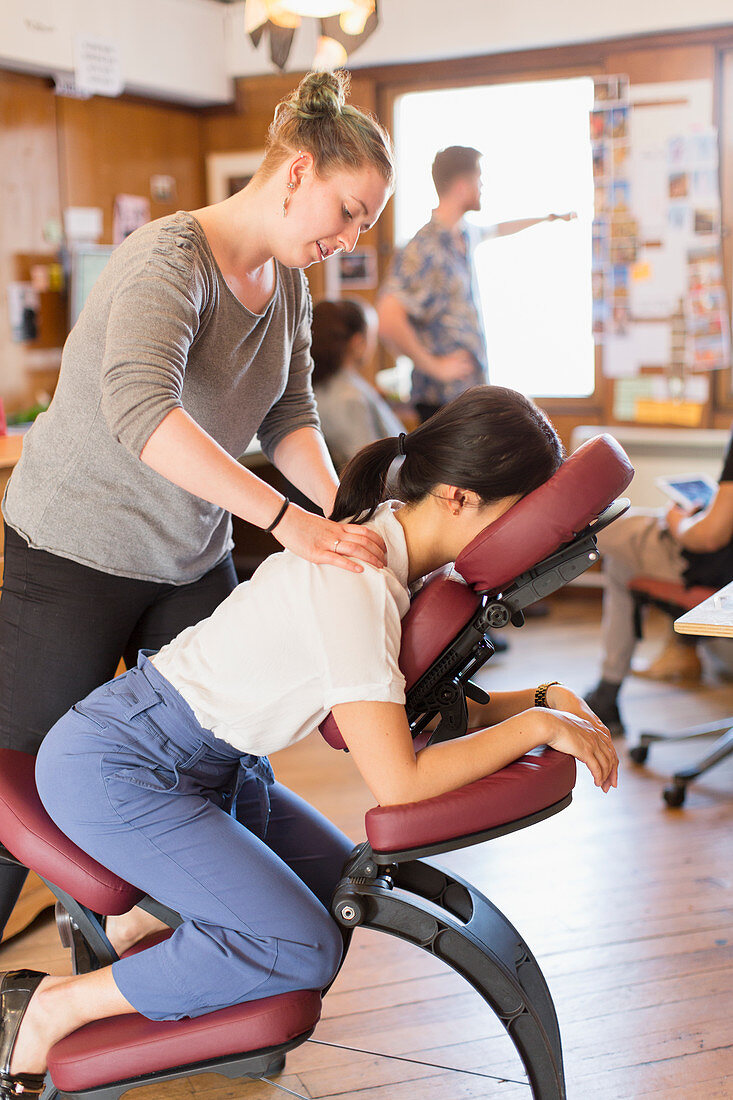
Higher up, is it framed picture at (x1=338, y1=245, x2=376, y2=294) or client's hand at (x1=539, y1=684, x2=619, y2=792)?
framed picture at (x1=338, y1=245, x2=376, y2=294)

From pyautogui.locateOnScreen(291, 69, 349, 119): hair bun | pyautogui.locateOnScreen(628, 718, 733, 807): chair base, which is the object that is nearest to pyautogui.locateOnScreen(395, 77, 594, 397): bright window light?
pyautogui.locateOnScreen(628, 718, 733, 807): chair base

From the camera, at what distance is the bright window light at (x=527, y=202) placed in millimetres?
4316

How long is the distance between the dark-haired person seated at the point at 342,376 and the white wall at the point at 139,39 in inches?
57.2

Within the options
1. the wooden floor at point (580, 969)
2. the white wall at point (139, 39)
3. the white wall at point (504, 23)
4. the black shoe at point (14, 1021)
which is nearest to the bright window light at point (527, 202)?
the white wall at point (504, 23)

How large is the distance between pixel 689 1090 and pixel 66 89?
3701 millimetres

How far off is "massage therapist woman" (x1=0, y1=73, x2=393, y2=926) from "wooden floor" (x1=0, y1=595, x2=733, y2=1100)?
0.59 m

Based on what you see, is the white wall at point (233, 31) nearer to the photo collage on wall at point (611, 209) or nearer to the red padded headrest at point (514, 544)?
the photo collage on wall at point (611, 209)

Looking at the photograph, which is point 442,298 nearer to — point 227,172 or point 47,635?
point 227,172

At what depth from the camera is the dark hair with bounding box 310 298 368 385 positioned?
3.14m

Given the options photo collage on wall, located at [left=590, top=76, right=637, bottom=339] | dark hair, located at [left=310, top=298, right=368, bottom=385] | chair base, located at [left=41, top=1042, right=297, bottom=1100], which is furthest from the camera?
photo collage on wall, located at [left=590, top=76, right=637, bottom=339]

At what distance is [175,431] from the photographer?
129 cm

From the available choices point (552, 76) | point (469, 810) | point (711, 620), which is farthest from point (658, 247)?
point (469, 810)

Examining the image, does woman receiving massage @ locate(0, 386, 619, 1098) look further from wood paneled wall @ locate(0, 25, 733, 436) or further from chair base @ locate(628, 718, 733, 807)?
wood paneled wall @ locate(0, 25, 733, 436)

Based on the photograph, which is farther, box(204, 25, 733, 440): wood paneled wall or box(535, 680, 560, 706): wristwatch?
box(204, 25, 733, 440): wood paneled wall
